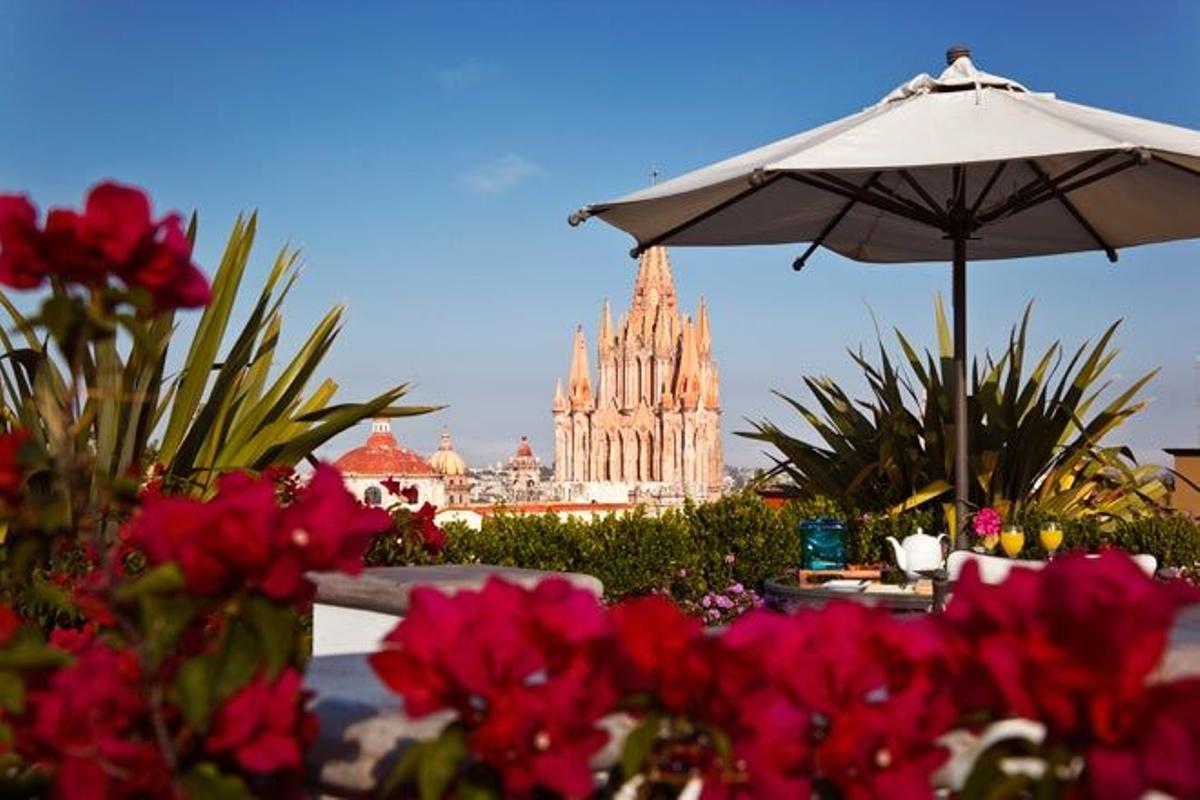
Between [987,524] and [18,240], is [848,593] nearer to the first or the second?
[987,524]

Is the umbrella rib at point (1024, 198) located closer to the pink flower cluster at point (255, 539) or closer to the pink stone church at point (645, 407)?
the pink flower cluster at point (255, 539)

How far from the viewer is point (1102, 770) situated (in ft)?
3.78

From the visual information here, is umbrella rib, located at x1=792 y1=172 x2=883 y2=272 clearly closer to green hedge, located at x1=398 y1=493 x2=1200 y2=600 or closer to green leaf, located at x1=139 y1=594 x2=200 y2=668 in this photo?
green hedge, located at x1=398 y1=493 x2=1200 y2=600

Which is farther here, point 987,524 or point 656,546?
point 656,546

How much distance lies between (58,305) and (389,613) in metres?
2.20

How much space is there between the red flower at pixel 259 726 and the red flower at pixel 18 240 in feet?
1.78

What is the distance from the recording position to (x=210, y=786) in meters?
1.31

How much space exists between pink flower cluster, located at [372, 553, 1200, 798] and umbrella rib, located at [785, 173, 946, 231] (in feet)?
19.0

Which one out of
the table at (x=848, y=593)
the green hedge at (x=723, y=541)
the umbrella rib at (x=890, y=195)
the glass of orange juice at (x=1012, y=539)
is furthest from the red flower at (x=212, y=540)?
the green hedge at (x=723, y=541)

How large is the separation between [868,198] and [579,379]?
101 metres

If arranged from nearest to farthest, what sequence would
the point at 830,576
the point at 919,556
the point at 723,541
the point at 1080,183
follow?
the point at 919,556
the point at 830,576
the point at 1080,183
the point at 723,541

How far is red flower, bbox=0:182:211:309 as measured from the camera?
145cm

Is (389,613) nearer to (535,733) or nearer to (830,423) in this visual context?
(535,733)

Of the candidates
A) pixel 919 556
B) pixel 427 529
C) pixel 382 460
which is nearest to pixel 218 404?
pixel 427 529
